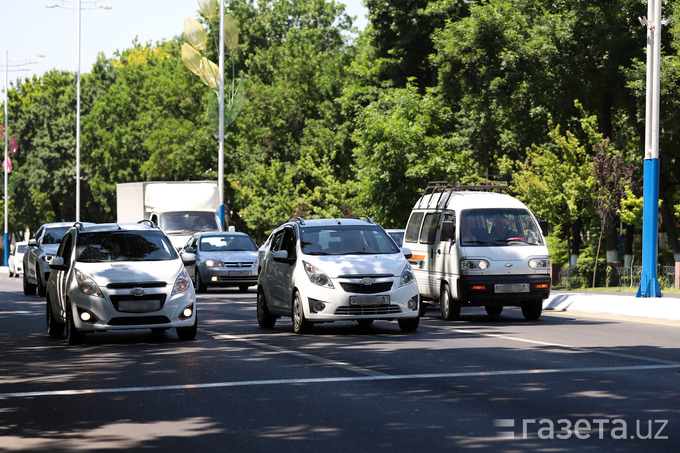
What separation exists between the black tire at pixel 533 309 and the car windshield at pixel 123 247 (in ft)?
22.9

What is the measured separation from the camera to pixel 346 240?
18188mm

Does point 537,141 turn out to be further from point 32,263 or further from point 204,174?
point 204,174

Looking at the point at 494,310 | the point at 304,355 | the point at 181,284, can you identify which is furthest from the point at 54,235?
the point at 304,355

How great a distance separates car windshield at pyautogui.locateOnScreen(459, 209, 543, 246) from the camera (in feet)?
67.0

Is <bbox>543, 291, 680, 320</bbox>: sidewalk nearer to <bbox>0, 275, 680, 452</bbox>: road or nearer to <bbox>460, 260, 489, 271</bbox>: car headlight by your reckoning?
<bbox>0, 275, 680, 452</bbox>: road

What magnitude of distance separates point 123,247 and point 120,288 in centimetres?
136

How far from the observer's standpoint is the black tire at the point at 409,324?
17.5 meters

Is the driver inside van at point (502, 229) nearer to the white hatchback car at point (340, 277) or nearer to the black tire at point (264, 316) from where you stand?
the white hatchback car at point (340, 277)

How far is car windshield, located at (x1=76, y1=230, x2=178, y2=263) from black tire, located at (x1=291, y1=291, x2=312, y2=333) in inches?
78.0

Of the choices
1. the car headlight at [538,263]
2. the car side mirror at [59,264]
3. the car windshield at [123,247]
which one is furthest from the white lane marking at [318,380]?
the car headlight at [538,263]

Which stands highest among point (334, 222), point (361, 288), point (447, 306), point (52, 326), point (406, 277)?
point (334, 222)

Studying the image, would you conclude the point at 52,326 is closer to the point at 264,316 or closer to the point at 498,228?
the point at 264,316

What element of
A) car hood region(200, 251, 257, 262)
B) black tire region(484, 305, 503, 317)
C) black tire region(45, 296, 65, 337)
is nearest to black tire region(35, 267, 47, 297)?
car hood region(200, 251, 257, 262)

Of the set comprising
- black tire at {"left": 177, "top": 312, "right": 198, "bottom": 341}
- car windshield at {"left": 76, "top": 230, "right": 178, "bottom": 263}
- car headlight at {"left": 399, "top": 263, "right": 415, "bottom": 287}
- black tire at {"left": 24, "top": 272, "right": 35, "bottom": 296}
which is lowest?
black tire at {"left": 24, "top": 272, "right": 35, "bottom": 296}
